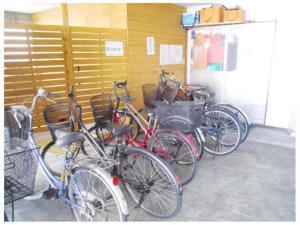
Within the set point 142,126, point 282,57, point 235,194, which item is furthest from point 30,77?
point 282,57

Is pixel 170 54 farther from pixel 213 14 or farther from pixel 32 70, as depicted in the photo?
pixel 32 70

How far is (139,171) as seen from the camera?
6.98 feet

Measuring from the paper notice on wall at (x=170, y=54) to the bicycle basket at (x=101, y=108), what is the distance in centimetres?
209

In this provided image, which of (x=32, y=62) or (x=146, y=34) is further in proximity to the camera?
(x=146, y=34)

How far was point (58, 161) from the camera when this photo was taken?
3.24m

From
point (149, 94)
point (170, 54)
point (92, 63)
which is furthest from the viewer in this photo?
point (170, 54)

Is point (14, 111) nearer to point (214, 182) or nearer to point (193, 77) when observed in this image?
point (214, 182)

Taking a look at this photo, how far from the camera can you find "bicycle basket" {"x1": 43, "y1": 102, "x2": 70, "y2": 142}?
2.44 meters

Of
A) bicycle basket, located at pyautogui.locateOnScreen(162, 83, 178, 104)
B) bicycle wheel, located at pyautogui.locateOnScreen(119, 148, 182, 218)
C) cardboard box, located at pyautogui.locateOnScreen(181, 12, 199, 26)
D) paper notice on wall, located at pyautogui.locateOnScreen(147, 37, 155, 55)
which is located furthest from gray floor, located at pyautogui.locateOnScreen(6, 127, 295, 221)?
cardboard box, located at pyautogui.locateOnScreen(181, 12, 199, 26)

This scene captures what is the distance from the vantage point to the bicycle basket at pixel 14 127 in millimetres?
2292

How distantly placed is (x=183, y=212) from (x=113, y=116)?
1.47m

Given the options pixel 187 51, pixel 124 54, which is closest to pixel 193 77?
pixel 187 51

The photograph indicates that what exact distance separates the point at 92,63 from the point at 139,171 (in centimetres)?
216

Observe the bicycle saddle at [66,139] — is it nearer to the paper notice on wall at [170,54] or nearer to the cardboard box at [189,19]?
the paper notice on wall at [170,54]
